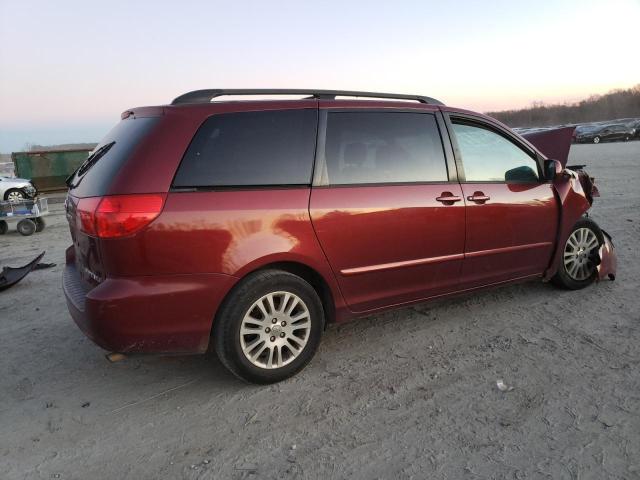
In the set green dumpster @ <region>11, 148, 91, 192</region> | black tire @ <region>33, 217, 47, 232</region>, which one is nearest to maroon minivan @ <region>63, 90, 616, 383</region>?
black tire @ <region>33, 217, 47, 232</region>

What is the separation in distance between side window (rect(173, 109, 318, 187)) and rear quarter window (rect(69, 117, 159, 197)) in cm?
33

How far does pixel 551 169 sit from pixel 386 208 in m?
1.85

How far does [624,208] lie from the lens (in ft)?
28.8

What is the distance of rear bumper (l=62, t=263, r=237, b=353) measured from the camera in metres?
2.72

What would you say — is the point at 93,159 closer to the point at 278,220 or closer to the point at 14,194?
the point at 278,220

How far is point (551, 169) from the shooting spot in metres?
4.32

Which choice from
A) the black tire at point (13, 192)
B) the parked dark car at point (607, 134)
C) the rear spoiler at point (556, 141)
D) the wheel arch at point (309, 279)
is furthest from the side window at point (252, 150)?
the parked dark car at point (607, 134)

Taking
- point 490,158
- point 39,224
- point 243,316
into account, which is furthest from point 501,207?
point 39,224

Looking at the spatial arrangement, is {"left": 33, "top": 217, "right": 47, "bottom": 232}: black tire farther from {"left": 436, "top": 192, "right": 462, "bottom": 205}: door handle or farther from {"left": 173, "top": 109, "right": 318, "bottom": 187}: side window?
{"left": 436, "top": 192, "right": 462, "bottom": 205}: door handle

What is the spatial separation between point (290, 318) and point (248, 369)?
1.35 ft

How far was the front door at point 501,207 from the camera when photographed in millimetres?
3889

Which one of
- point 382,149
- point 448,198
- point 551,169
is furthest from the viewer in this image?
point 551,169

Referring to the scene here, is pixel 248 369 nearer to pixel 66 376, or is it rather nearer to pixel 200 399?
pixel 200 399

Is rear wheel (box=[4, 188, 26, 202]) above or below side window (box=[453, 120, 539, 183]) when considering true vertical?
below
